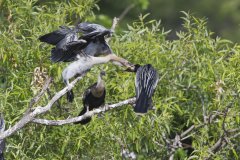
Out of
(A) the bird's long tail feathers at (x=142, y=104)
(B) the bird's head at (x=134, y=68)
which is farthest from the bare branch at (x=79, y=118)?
(B) the bird's head at (x=134, y=68)

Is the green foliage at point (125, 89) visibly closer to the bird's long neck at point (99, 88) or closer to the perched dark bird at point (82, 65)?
the bird's long neck at point (99, 88)

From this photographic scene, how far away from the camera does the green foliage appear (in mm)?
6617

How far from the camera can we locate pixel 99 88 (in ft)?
21.5

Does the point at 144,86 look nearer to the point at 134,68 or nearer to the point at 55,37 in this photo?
the point at 134,68

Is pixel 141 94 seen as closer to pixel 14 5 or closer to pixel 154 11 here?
pixel 14 5

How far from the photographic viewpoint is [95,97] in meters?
6.45

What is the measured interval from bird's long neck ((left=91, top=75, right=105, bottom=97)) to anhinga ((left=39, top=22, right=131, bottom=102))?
121mm

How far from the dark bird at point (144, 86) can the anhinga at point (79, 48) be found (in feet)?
1.43

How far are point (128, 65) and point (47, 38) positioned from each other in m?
0.58

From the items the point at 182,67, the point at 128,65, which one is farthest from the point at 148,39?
the point at 128,65

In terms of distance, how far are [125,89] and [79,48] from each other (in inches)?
18.5

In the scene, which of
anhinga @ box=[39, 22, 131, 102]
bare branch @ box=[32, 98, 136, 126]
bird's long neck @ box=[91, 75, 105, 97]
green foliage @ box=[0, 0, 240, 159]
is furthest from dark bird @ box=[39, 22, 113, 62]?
bare branch @ box=[32, 98, 136, 126]

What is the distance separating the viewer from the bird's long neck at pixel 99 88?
6.47 metres

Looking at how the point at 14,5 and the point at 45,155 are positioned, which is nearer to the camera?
the point at 45,155
